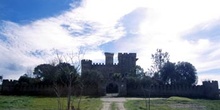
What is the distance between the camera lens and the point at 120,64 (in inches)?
3132

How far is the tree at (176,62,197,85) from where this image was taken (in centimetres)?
7162

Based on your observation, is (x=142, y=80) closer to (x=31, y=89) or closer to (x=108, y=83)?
(x=108, y=83)

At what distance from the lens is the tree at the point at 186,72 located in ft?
235

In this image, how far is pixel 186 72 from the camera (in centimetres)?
7181

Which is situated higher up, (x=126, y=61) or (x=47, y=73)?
(x=126, y=61)

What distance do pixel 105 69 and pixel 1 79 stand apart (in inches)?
879

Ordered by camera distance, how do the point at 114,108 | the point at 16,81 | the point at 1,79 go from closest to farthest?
the point at 114,108
the point at 16,81
the point at 1,79

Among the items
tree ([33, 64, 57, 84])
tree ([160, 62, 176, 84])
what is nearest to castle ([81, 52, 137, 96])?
tree ([160, 62, 176, 84])

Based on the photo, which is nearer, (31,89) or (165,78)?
(31,89)

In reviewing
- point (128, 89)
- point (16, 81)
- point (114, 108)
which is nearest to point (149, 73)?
point (128, 89)

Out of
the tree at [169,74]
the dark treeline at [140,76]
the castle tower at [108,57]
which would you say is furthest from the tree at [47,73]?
the tree at [169,74]

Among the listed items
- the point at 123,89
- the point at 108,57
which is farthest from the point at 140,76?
the point at 108,57

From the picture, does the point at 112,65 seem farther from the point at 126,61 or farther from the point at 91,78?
the point at 91,78

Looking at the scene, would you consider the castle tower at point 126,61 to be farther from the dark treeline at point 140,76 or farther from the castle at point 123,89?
the castle at point 123,89
